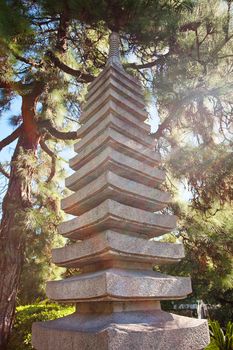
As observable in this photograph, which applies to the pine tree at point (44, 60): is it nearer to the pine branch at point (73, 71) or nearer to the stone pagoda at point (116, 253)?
the pine branch at point (73, 71)

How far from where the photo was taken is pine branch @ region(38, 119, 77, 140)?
538 cm

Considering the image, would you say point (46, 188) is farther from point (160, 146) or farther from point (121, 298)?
point (121, 298)

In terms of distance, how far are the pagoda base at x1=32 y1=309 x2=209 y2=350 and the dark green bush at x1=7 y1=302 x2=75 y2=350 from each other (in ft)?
12.7

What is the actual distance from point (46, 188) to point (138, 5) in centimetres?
338

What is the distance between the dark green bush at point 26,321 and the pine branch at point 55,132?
3.32m

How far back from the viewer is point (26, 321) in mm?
5980

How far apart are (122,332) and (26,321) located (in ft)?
17.1

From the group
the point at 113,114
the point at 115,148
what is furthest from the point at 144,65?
the point at 115,148

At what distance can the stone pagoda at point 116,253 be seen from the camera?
1689 millimetres

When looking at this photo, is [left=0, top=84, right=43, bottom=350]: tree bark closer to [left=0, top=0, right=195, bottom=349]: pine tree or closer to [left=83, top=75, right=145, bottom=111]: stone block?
[left=0, top=0, right=195, bottom=349]: pine tree

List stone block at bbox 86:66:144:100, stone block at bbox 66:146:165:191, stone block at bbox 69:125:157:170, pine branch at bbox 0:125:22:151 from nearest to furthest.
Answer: stone block at bbox 66:146:165:191
stone block at bbox 69:125:157:170
stone block at bbox 86:66:144:100
pine branch at bbox 0:125:22:151

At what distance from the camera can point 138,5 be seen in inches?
131

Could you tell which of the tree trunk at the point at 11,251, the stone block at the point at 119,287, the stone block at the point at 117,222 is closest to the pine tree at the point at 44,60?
the tree trunk at the point at 11,251

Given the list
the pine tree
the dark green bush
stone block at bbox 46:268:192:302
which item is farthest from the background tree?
stone block at bbox 46:268:192:302
